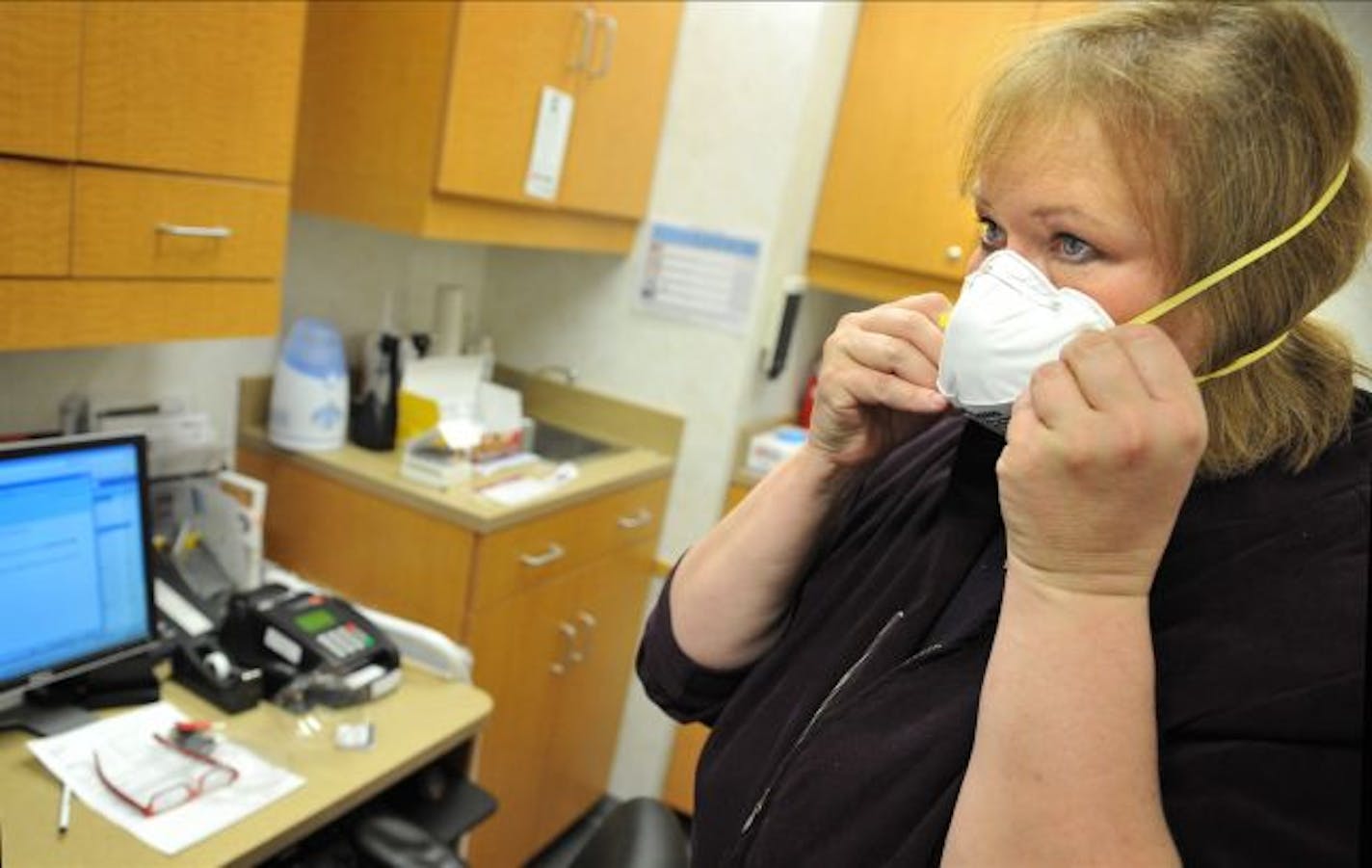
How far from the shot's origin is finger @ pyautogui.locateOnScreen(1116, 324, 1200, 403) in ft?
1.65

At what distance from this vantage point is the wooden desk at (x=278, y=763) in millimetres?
1011

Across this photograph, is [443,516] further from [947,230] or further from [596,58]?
[947,230]

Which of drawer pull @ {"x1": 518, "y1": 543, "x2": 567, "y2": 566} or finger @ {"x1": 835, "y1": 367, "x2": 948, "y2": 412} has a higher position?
finger @ {"x1": 835, "y1": 367, "x2": 948, "y2": 412}

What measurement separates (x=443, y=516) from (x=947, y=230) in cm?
134

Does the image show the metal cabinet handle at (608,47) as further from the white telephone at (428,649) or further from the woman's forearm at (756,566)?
the woman's forearm at (756,566)

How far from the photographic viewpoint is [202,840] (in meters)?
1.05

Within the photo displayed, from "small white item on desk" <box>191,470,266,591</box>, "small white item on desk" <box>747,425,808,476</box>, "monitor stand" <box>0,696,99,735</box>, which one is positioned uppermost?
"small white item on desk" <box>747,425,808,476</box>

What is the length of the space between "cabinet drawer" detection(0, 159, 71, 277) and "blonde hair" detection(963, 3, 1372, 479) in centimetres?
106

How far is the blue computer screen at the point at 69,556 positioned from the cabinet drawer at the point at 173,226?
10.3 inches

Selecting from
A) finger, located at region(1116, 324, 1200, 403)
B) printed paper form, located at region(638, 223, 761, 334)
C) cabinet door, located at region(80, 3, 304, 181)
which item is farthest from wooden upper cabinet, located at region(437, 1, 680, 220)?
finger, located at region(1116, 324, 1200, 403)

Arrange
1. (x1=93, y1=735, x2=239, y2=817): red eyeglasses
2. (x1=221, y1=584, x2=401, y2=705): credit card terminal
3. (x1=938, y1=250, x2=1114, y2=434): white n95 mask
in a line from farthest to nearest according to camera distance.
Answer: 1. (x1=221, y1=584, x2=401, y2=705): credit card terminal
2. (x1=93, y1=735, x2=239, y2=817): red eyeglasses
3. (x1=938, y1=250, x2=1114, y2=434): white n95 mask

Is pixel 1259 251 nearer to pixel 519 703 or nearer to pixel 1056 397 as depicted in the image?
pixel 1056 397

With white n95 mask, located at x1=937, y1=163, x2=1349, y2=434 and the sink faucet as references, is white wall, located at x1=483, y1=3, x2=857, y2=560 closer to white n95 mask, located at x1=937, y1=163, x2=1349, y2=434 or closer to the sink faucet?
the sink faucet

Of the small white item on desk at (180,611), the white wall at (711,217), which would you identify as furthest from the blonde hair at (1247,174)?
the white wall at (711,217)
